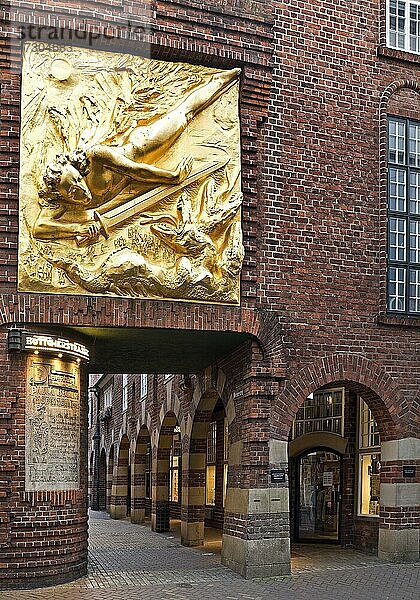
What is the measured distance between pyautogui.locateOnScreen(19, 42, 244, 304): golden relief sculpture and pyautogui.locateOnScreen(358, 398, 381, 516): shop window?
17.5 feet

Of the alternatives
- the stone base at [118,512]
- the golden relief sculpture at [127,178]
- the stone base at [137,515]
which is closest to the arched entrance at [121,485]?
the stone base at [118,512]

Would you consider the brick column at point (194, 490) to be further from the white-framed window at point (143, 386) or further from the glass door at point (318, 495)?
the white-framed window at point (143, 386)

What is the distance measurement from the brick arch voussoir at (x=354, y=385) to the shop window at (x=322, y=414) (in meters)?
3.21

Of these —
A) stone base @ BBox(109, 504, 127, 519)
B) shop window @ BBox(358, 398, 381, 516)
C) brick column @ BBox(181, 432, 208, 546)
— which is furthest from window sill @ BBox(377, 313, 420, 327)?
stone base @ BBox(109, 504, 127, 519)

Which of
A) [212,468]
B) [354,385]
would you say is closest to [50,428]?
[354,385]

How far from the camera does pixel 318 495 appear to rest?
67.4 ft

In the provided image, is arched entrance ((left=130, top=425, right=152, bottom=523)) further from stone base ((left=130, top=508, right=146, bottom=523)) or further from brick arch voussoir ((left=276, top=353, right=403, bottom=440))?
brick arch voussoir ((left=276, top=353, right=403, bottom=440))

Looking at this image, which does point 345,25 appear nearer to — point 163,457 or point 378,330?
point 378,330

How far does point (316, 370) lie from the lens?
631 inches

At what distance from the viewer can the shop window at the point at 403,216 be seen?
17.1 meters

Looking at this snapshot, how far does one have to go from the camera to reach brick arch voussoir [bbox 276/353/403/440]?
15781 mm

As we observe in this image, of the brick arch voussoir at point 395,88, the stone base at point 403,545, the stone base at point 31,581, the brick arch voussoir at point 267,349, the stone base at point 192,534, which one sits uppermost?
the brick arch voussoir at point 395,88

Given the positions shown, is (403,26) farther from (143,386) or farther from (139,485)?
(139,485)

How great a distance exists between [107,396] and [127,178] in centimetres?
2498
